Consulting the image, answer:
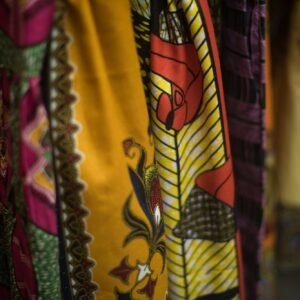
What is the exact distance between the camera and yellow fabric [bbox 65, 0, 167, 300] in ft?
1.28

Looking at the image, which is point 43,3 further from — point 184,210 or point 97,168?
point 184,210

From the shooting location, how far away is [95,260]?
42cm

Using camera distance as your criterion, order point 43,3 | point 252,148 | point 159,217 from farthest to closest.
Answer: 1. point 252,148
2. point 159,217
3. point 43,3

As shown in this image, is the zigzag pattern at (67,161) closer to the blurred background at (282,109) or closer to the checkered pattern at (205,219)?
the checkered pattern at (205,219)

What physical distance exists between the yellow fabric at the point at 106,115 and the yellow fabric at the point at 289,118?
0.36 meters

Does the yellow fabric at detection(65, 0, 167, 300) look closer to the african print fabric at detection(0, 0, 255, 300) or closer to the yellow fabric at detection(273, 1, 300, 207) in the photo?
the african print fabric at detection(0, 0, 255, 300)

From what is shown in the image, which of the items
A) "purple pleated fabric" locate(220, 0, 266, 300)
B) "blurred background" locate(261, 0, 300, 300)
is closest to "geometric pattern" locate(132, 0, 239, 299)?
"purple pleated fabric" locate(220, 0, 266, 300)

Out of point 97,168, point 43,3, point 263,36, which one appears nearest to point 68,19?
point 43,3

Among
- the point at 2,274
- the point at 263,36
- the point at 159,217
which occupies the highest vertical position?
the point at 263,36

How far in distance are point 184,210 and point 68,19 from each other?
274 millimetres

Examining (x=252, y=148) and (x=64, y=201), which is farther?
(x=252, y=148)

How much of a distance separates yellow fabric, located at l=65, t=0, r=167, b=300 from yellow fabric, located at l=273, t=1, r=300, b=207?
1.17 ft

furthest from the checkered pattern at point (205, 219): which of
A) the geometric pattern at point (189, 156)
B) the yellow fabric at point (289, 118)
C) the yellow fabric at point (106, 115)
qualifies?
the yellow fabric at point (289, 118)

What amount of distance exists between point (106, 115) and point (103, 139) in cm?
2
